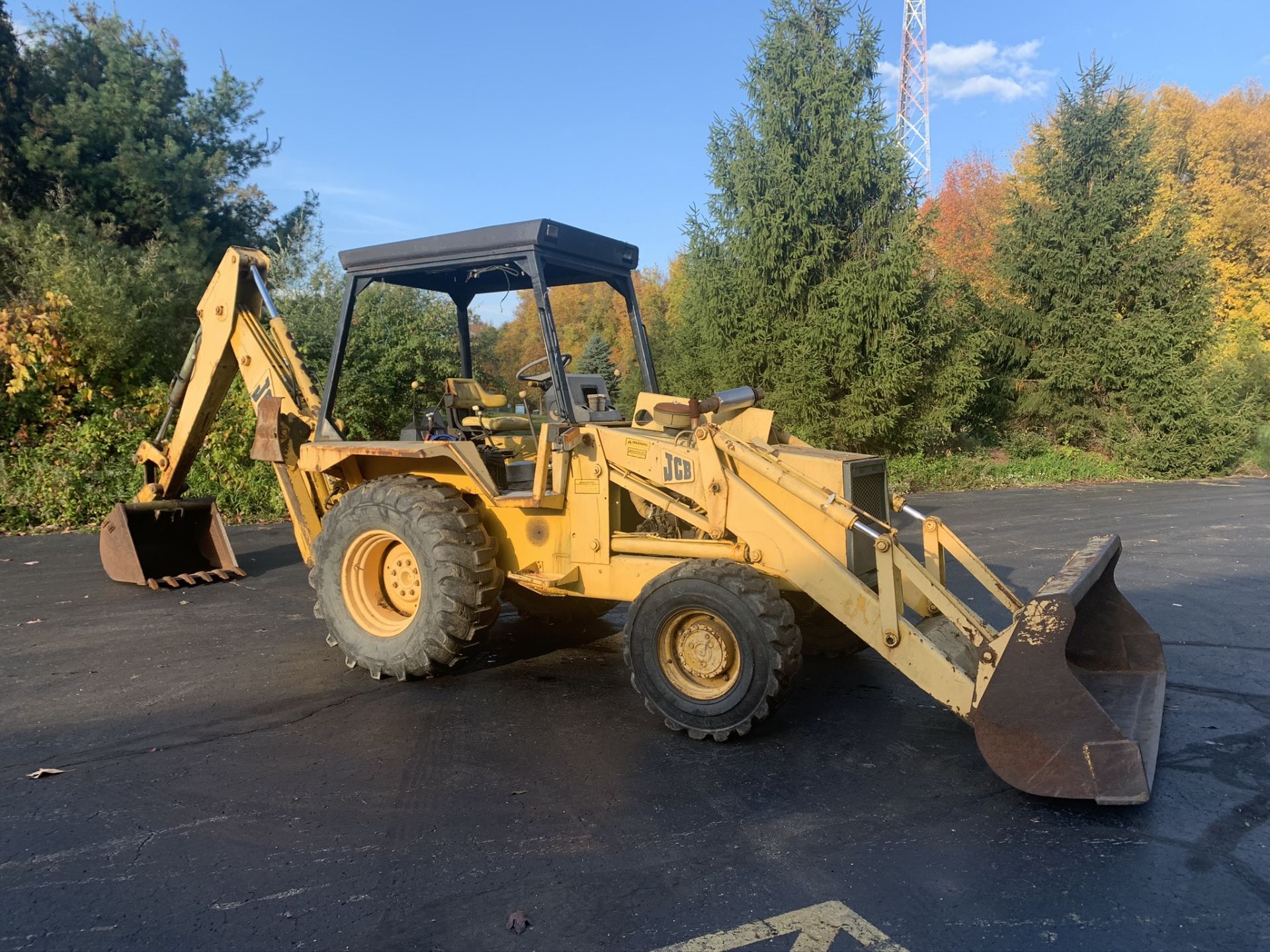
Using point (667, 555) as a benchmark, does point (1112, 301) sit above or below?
above

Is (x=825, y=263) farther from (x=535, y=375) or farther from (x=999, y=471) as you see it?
(x=535, y=375)

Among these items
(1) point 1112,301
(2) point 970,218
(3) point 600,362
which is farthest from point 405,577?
(2) point 970,218

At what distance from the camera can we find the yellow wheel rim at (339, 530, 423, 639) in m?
5.47

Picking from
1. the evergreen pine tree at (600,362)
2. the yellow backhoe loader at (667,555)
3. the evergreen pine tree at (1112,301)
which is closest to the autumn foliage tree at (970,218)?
the evergreen pine tree at (1112,301)

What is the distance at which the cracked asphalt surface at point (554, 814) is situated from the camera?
2.88 m

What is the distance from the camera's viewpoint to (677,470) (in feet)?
15.4

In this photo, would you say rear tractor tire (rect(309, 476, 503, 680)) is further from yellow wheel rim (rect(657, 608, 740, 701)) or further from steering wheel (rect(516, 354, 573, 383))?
yellow wheel rim (rect(657, 608, 740, 701))

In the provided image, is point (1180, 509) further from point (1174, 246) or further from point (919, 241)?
point (1174, 246)

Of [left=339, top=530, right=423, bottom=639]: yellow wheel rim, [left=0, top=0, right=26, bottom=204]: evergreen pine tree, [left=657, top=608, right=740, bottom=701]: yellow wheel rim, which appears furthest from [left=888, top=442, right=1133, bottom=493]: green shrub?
[left=0, top=0, right=26, bottom=204]: evergreen pine tree

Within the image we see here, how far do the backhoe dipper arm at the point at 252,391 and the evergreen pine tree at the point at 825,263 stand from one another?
9741mm

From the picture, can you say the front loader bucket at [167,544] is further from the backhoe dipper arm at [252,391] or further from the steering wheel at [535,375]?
the steering wheel at [535,375]

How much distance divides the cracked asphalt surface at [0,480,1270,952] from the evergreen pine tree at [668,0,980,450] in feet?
31.9

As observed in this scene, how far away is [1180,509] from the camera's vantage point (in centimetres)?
1407

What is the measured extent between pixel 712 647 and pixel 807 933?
1.66 meters
